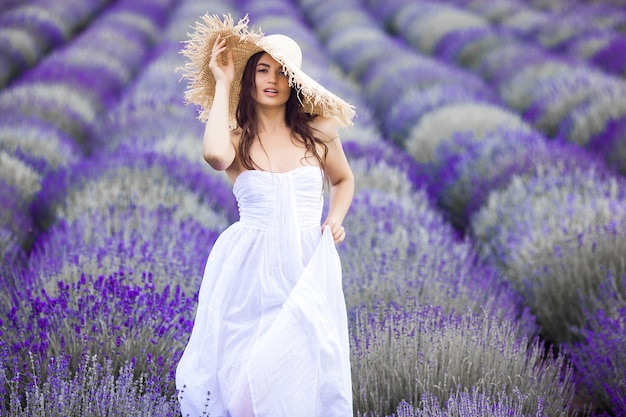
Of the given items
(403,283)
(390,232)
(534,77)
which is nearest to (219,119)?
(403,283)

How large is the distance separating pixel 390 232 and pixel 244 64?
6.06 feet

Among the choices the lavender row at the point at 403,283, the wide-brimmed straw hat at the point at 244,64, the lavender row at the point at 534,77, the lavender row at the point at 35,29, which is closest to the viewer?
the wide-brimmed straw hat at the point at 244,64

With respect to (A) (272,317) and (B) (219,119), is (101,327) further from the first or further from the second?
(B) (219,119)

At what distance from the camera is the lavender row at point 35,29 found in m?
9.44

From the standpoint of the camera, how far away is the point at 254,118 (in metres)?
2.32

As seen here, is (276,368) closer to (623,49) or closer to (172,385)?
(172,385)

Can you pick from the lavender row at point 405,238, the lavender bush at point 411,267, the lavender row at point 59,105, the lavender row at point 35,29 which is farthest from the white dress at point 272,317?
the lavender row at point 35,29

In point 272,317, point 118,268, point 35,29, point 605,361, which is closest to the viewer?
point 272,317

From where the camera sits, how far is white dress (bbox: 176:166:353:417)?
2.02 metres

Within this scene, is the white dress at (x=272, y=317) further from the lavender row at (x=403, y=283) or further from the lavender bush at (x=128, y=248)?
the lavender bush at (x=128, y=248)

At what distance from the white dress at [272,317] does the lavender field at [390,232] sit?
0.20 meters

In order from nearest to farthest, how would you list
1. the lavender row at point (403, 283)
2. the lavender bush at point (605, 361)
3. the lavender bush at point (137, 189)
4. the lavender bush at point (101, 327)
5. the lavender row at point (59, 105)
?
1. the lavender bush at point (101, 327)
2. the lavender row at point (403, 283)
3. the lavender bush at point (605, 361)
4. the lavender bush at point (137, 189)
5. the lavender row at point (59, 105)

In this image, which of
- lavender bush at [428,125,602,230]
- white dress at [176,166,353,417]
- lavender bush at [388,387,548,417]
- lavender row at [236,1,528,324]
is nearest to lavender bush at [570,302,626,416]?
lavender row at [236,1,528,324]

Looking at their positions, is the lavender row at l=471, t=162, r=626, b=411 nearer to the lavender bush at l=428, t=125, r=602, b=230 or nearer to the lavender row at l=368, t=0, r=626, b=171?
the lavender bush at l=428, t=125, r=602, b=230
